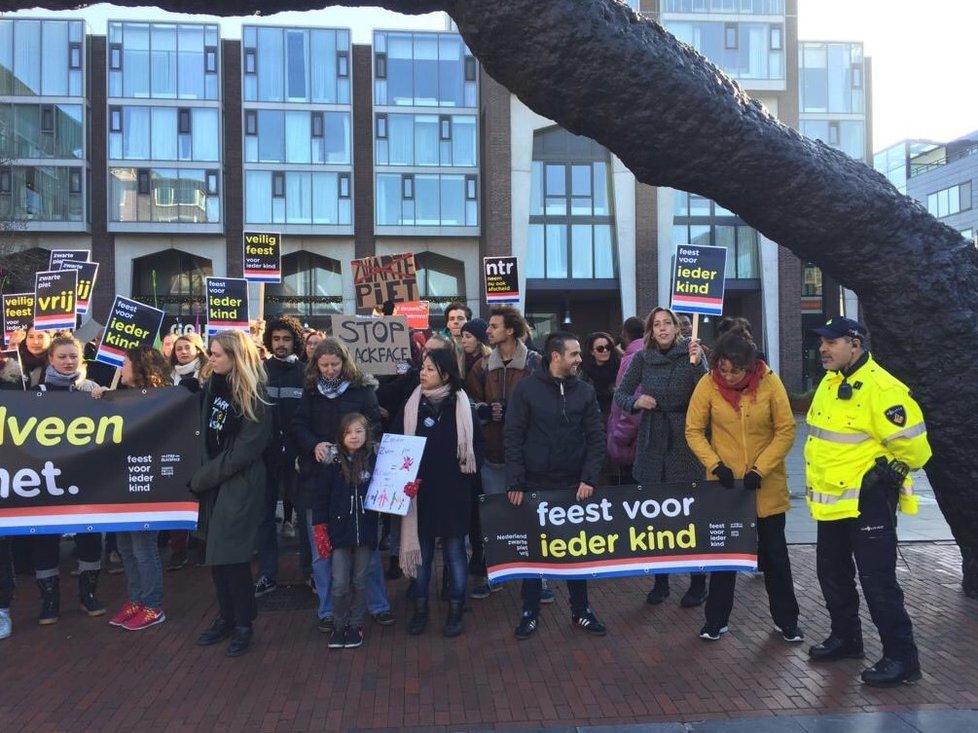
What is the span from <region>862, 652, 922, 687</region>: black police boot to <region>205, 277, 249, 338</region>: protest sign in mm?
7507

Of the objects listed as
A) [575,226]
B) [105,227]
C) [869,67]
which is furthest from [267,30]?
[869,67]

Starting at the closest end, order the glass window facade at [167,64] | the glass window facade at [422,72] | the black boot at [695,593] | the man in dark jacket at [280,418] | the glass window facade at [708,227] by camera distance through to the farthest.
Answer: the black boot at [695,593]
the man in dark jacket at [280,418]
the glass window facade at [167,64]
the glass window facade at [708,227]
the glass window facade at [422,72]

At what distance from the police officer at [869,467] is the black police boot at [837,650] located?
177mm

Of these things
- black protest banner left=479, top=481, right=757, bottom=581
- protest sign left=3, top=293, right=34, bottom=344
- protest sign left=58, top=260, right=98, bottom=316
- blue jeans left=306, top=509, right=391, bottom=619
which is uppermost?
protest sign left=58, top=260, right=98, bottom=316

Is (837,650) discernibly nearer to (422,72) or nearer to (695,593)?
(695,593)

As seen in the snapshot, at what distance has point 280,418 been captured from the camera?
5.94 metres

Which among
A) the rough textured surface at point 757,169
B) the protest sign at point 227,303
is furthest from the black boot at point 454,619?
the protest sign at point 227,303

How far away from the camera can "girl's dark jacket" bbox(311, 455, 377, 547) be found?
4980 millimetres

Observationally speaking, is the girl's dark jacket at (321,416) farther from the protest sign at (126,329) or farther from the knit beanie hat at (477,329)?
the protest sign at (126,329)

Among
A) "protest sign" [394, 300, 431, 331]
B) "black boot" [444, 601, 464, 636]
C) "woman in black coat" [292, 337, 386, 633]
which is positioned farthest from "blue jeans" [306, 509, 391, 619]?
"protest sign" [394, 300, 431, 331]

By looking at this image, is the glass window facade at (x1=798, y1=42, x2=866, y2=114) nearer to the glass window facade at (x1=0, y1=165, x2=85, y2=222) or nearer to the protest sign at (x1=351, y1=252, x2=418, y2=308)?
the glass window facade at (x1=0, y1=165, x2=85, y2=222)

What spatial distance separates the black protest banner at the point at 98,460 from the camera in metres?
5.41

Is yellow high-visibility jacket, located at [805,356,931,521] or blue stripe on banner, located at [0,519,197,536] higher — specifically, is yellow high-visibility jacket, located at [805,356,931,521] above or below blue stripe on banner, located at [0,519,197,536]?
above

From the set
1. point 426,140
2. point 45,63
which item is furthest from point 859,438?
point 45,63
